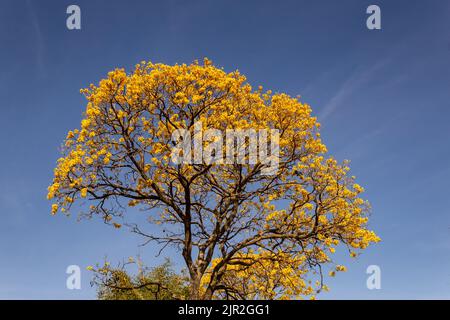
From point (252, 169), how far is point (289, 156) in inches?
65.4

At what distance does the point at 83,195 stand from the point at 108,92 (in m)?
4.07

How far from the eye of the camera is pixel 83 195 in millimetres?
17953

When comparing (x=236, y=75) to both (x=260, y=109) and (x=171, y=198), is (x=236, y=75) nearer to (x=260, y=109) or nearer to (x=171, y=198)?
(x=260, y=109)

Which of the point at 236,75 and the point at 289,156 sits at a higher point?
the point at 236,75

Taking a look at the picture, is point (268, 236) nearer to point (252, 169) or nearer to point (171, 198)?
point (252, 169)

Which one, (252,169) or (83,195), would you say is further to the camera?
(252,169)

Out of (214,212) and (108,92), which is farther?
(214,212)

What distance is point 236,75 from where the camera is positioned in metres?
18.9
